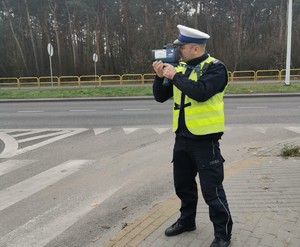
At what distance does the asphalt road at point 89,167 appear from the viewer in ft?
13.9

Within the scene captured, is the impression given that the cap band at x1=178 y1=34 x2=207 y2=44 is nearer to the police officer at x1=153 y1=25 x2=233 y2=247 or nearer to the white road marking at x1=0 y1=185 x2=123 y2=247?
the police officer at x1=153 y1=25 x2=233 y2=247

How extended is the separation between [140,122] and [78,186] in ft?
21.1

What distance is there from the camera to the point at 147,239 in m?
3.55

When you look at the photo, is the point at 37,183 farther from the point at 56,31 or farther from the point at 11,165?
the point at 56,31

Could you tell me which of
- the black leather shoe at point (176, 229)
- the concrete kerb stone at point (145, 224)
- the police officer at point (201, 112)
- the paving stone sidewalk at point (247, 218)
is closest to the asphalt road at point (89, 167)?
the concrete kerb stone at point (145, 224)

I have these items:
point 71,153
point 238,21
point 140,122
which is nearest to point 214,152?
point 71,153

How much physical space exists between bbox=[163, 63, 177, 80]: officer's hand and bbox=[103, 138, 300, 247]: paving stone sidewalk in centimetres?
152

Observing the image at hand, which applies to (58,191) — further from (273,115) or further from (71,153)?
(273,115)

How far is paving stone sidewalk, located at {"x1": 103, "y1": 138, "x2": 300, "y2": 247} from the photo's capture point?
346 centimetres

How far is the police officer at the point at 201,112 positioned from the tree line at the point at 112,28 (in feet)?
117

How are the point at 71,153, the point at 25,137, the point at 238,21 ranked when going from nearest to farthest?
1. the point at 71,153
2. the point at 25,137
3. the point at 238,21

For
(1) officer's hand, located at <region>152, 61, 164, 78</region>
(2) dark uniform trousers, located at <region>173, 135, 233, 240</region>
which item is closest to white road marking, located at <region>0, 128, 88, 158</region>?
(2) dark uniform trousers, located at <region>173, 135, 233, 240</region>

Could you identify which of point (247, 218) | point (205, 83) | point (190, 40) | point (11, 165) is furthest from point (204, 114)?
point (11, 165)

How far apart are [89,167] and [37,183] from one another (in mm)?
1114
